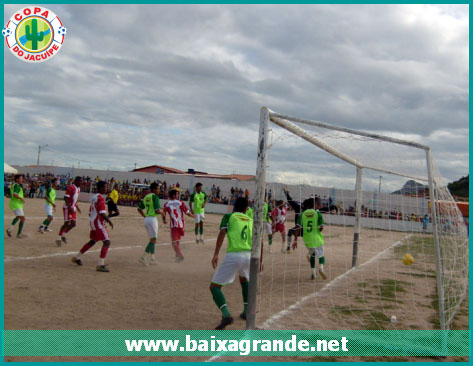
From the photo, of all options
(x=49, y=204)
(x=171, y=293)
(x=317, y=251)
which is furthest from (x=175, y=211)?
(x=49, y=204)

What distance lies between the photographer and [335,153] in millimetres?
10148

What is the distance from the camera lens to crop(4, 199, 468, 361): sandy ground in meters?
6.00

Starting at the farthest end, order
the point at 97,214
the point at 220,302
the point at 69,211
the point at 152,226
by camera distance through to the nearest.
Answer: the point at 69,211, the point at 152,226, the point at 97,214, the point at 220,302

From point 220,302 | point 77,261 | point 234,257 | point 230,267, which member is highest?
point 234,257

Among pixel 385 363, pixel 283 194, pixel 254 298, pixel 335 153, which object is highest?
pixel 335 153

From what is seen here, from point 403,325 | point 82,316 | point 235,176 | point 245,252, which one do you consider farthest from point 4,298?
point 235,176

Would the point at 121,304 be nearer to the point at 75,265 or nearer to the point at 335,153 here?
the point at 75,265

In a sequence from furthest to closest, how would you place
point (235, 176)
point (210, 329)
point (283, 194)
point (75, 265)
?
point (235, 176) → point (75, 265) → point (283, 194) → point (210, 329)

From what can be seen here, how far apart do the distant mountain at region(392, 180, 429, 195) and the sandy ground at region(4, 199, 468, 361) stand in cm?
215

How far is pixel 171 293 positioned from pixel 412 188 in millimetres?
4874

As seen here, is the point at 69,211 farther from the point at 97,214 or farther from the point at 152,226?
the point at 97,214

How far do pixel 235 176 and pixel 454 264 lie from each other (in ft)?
177

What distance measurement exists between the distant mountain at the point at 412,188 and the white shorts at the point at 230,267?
3.11m

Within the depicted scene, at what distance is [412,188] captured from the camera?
7.72m
